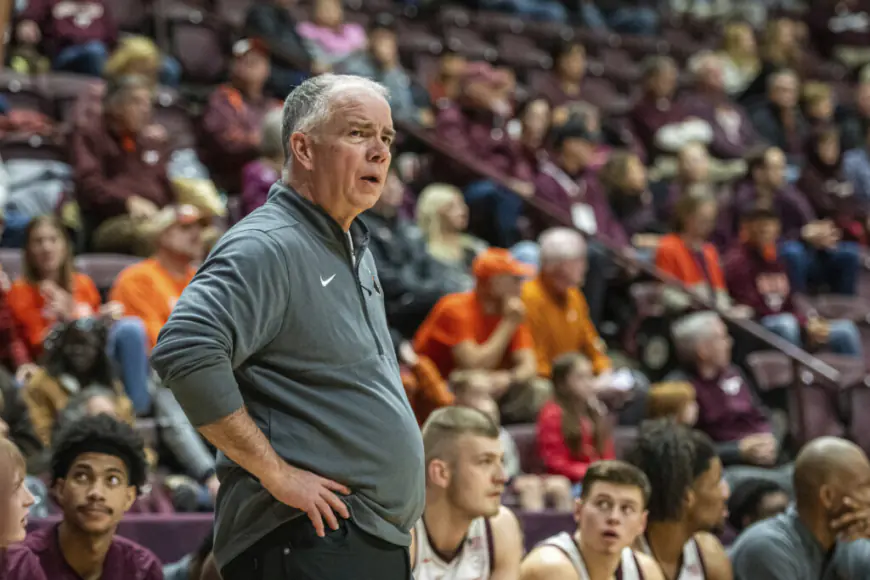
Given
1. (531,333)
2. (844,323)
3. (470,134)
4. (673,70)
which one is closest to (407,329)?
(531,333)

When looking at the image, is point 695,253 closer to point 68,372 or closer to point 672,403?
point 672,403

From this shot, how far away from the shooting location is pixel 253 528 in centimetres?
218

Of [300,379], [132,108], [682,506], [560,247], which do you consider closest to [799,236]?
[560,247]

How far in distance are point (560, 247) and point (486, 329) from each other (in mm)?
572

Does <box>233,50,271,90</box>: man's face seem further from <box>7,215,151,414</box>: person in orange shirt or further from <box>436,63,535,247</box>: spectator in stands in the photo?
<box>7,215,151,414</box>: person in orange shirt

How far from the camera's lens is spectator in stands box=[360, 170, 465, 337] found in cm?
633

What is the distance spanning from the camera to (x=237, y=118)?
700 cm

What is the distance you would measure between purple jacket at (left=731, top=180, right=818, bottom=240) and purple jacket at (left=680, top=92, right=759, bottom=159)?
0.95m

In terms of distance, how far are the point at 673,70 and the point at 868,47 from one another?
300cm

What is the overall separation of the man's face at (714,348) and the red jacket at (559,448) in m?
0.97

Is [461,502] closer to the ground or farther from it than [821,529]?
farther from it

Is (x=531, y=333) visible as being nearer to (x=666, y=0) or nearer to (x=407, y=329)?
(x=407, y=329)

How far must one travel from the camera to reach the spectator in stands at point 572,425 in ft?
17.3

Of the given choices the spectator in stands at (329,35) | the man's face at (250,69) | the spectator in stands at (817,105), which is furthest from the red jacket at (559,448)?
the spectator in stands at (817,105)
